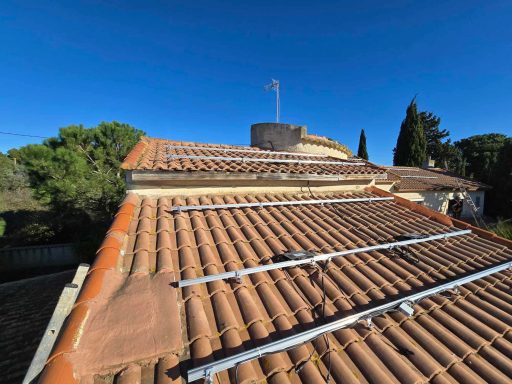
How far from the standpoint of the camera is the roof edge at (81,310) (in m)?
1.53

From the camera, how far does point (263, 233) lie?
3.83m

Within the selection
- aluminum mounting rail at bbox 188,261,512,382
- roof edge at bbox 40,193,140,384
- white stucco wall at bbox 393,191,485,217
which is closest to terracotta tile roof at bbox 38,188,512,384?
roof edge at bbox 40,193,140,384

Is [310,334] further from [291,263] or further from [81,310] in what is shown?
[81,310]

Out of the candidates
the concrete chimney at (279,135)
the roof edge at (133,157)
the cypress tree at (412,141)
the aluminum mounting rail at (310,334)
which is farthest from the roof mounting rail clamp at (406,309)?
the cypress tree at (412,141)

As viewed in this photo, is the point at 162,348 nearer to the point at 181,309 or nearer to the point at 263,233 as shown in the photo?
the point at 181,309

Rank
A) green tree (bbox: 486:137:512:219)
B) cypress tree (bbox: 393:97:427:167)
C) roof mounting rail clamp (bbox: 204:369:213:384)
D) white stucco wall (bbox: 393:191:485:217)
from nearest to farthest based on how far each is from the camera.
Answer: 1. roof mounting rail clamp (bbox: 204:369:213:384)
2. white stucco wall (bbox: 393:191:485:217)
3. green tree (bbox: 486:137:512:219)
4. cypress tree (bbox: 393:97:427:167)

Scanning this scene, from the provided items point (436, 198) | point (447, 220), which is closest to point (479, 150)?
point (436, 198)

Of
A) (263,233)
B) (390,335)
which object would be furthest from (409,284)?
(263,233)

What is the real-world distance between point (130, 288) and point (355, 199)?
5.29m

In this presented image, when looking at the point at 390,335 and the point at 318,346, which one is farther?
the point at 390,335

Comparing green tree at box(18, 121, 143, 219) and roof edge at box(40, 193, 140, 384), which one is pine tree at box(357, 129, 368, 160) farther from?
roof edge at box(40, 193, 140, 384)

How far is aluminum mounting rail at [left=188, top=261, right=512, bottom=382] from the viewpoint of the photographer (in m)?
1.64

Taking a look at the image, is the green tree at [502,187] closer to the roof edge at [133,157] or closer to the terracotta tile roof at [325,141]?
the terracotta tile roof at [325,141]

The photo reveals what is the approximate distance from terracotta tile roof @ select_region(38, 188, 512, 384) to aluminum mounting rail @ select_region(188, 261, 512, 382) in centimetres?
12
